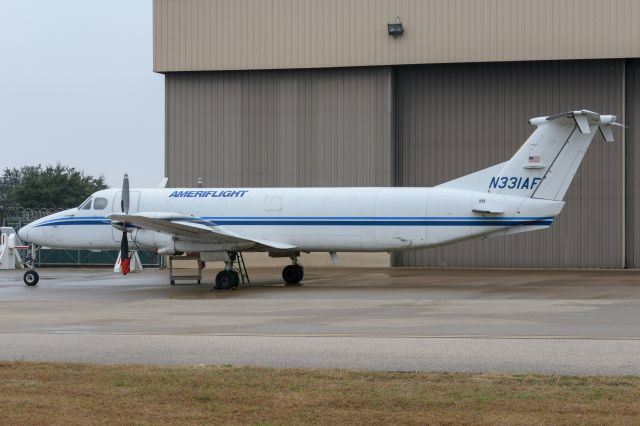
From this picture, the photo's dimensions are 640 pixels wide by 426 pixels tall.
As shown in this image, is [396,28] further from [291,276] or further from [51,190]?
[51,190]

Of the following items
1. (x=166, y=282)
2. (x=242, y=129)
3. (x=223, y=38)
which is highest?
(x=223, y=38)

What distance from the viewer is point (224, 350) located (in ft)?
44.7

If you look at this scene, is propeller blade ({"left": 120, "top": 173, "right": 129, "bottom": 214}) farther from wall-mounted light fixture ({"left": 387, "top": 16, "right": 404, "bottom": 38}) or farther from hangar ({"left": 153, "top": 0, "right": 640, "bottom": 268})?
wall-mounted light fixture ({"left": 387, "top": 16, "right": 404, "bottom": 38})

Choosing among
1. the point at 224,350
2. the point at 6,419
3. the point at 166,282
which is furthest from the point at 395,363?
the point at 166,282

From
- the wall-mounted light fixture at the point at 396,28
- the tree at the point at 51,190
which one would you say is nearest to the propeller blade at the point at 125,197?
the wall-mounted light fixture at the point at 396,28

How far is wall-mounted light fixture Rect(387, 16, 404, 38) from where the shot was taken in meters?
41.5

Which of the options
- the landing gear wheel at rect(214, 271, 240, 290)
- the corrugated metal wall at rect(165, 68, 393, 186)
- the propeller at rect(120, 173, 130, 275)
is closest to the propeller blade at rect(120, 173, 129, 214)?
the propeller at rect(120, 173, 130, 275)

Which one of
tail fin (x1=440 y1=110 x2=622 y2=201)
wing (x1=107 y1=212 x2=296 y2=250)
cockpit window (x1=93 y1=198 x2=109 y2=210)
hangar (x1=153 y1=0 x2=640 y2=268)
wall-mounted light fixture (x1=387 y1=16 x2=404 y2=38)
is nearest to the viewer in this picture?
wing (x1=107 y1=212 x2=296 y2=250)

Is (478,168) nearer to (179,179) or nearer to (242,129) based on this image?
(242,129)

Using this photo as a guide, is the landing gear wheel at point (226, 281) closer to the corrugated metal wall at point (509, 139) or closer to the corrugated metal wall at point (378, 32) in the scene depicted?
the corrugated metal wall at point (509, 139)

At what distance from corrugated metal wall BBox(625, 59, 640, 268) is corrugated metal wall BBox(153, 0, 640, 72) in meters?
2.04

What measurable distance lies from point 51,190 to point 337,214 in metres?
63.8

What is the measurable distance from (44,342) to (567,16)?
3113 cm

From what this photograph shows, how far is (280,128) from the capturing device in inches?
1737
